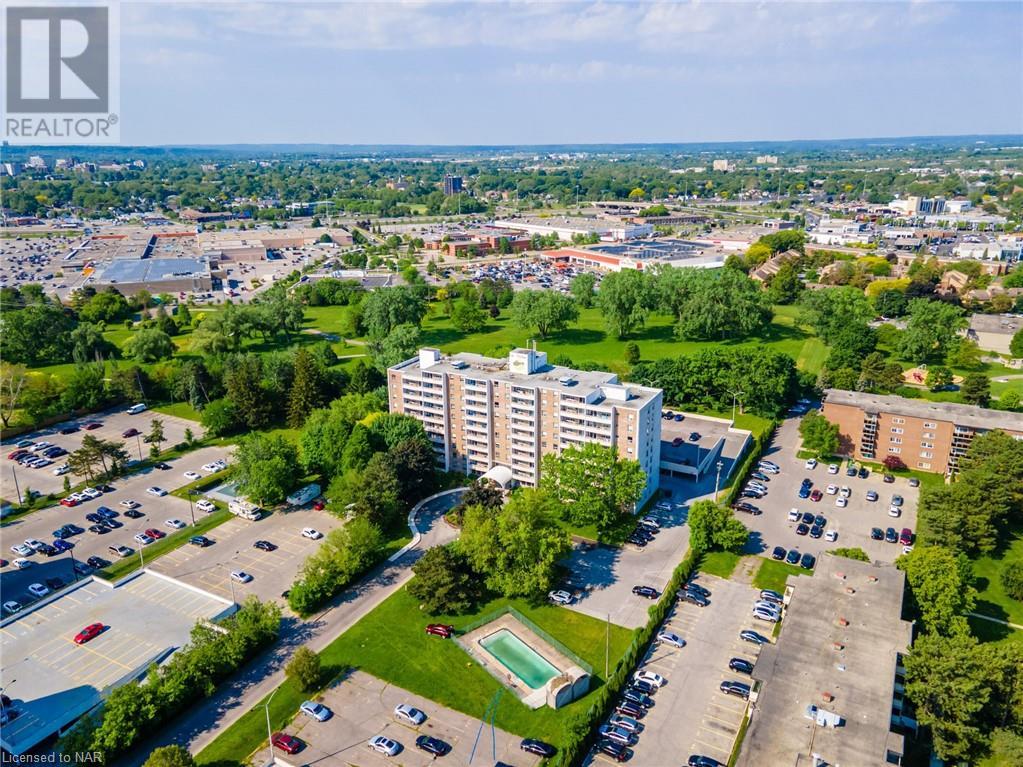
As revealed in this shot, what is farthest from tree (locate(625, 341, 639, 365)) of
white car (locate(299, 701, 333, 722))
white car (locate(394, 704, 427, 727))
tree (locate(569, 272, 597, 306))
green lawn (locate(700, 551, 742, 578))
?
white car (locate(299, 701, 333, 722))

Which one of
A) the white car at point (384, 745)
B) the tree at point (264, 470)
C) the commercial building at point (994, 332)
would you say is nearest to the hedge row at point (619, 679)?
the white car at point (384, 745)

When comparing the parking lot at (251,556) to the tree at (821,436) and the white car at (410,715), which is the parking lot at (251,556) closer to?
the white car at (410,715)

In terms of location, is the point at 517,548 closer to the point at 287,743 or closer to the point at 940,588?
the point at 287,743

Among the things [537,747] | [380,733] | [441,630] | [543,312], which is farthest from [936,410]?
[380,733]

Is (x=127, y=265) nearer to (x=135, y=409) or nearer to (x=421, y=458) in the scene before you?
(x=135, y=409)

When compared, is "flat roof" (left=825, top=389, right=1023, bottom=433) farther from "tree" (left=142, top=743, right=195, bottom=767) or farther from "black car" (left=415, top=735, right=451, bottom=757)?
"tree" (left=142, top=743, right=195, bottom=767)
